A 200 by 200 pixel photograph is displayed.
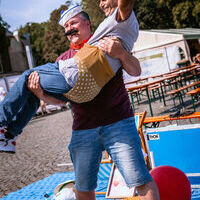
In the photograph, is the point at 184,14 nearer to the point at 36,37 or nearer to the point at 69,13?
the point at 36,37

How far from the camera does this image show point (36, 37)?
2206 inches

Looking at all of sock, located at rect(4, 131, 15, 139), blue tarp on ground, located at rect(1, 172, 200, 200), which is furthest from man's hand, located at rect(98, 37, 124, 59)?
blue tarp on ground, located at rect(1, 172, 200, 200)

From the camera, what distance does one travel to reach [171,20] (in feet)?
132

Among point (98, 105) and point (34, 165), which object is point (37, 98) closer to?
point (98, 105)

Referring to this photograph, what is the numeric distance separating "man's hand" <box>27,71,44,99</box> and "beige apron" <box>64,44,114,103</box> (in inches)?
7.3

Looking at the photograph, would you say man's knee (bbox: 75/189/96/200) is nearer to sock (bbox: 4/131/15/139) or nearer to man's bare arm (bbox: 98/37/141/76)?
sock (bbox: 4/131/15/139)

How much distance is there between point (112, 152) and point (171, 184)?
1033mm

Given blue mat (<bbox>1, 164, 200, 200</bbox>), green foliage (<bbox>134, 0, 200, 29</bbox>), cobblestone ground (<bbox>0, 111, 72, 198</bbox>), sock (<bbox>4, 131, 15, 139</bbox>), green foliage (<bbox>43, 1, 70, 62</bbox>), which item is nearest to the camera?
sock (<bbox>4, 131, 15, 139</bbox>)

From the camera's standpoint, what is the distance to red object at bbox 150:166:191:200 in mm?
2541

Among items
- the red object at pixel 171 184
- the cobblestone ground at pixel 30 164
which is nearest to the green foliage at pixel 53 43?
the cobblestone ground at pixel 30 164

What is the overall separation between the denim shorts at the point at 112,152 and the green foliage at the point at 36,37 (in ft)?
162

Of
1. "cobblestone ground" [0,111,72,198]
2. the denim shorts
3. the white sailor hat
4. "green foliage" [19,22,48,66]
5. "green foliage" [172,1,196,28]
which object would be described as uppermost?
"green foliage" [19,22,48,66]

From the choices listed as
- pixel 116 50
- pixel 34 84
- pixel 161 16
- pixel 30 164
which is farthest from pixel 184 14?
pixel 34 84

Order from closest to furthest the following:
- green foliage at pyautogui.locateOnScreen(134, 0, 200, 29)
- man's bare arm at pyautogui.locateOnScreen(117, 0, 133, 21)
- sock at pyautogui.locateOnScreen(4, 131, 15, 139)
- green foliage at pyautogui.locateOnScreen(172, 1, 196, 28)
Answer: man's bare arm at pyautogui.locateOnScreen(117, 0, 133, 21) → sock at pyautogui.locateOnScreen(4, 131, 15, 139) → green foliage at pyautogui.locateOnScreen(172, 1, 196, 28) → green foliage at pyautogui.locateOnScreen(134, 0, 200, 29)
